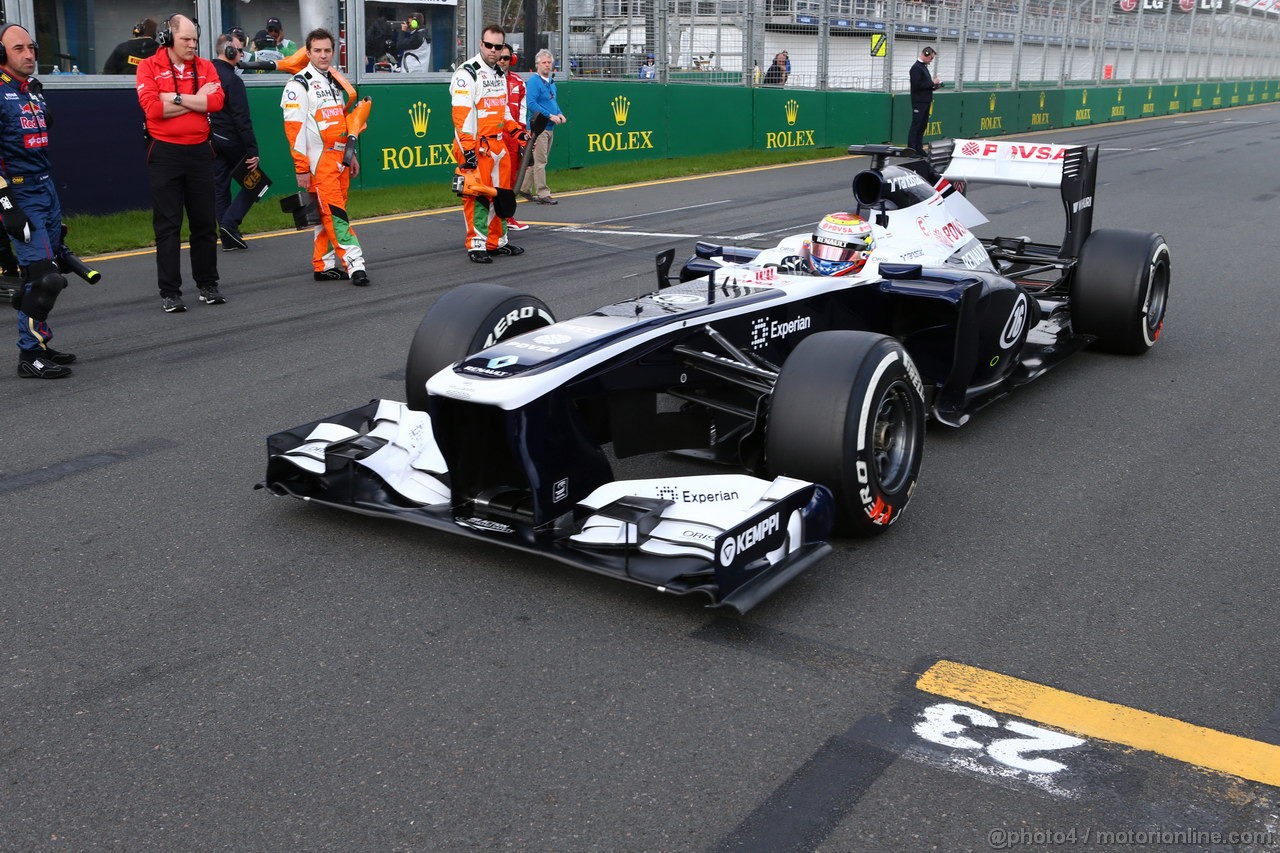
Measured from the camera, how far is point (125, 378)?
7082mm

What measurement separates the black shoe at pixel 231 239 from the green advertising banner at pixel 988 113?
2005 centimetres

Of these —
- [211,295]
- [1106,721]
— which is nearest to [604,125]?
[211,295]

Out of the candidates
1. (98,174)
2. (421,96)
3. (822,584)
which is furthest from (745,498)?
(421,96)

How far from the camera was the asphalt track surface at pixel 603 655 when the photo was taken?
3.00 metres

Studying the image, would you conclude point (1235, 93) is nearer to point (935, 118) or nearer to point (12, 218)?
point (935, 118)

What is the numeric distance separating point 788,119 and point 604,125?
18.3ft

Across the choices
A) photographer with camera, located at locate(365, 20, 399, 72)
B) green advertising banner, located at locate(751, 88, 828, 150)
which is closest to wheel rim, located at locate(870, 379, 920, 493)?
photographer with camera, located at locate(365, 20, 399, 72)

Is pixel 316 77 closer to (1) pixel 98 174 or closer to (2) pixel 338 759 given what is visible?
(1) pixel 98 174

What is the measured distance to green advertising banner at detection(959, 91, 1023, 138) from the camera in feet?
91.9

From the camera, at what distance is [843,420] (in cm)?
444

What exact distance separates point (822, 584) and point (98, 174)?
10901mm

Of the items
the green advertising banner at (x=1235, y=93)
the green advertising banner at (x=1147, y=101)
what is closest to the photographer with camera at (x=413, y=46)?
the green advertising banner at (x=1147, y=101)

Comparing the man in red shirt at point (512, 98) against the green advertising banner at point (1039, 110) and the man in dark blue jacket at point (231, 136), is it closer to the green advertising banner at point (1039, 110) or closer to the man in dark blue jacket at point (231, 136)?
the man in dark blue jacket at point (231, 136)

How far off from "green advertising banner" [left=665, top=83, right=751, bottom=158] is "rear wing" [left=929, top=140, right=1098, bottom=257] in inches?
516
